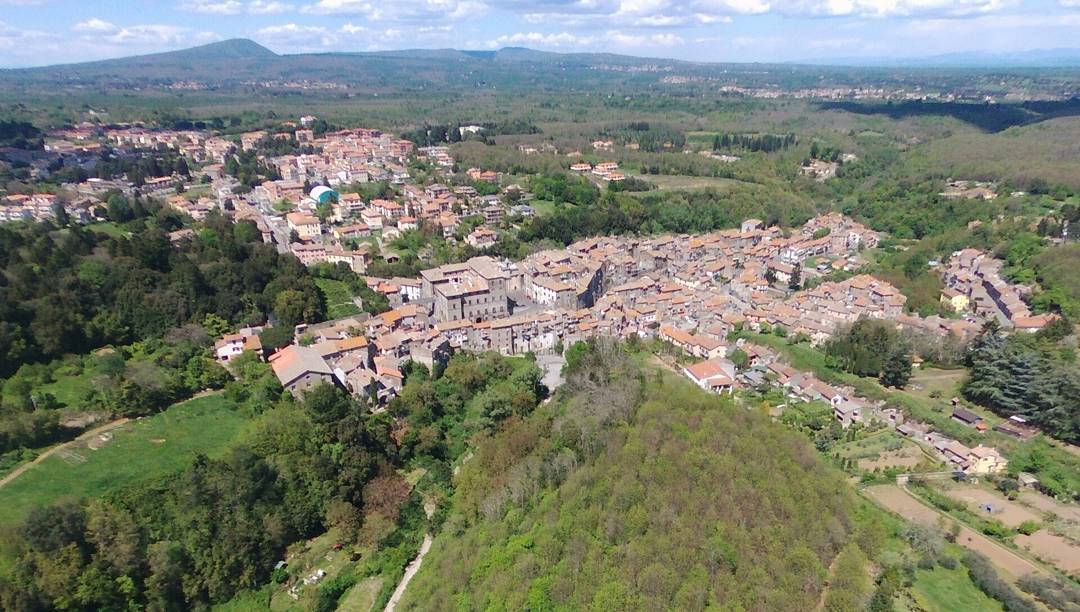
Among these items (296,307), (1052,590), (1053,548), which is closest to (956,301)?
Result: (1053,548)

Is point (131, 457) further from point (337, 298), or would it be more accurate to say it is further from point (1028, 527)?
point (1028, 527)

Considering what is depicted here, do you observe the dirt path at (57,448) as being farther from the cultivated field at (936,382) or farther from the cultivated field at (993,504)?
the cultivated field at (936,382)

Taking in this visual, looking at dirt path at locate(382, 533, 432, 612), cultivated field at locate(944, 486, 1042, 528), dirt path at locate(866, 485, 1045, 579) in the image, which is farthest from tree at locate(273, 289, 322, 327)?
cultivated field at locate(944, 486, 1042, 528)

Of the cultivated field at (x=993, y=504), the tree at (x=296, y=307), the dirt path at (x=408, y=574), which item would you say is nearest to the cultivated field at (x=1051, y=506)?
the cultivated field at (x=993, y=504)

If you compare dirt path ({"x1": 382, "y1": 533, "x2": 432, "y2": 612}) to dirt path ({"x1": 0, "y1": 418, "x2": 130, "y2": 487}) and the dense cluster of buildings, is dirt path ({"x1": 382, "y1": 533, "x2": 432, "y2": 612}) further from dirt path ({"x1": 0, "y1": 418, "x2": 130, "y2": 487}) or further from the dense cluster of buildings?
the dense cluster of buildings

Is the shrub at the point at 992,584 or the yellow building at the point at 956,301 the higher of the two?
the yellow building at the point at 956,301

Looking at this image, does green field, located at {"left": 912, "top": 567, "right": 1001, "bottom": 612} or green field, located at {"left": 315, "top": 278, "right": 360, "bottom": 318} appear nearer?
green field, located at {"left": 912, "top": 567, "right": 1001, "bottom": 612}
